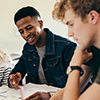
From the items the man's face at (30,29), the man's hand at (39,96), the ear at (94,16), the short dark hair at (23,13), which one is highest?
the short dark hair at (23,13)

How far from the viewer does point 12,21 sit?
2.28 meters

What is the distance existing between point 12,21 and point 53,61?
1.26 meters

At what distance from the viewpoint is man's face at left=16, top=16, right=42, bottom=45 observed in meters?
1.26

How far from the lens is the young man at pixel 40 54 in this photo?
125 centimetres

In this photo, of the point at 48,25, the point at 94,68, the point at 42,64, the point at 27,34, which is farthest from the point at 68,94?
the point at 48,25

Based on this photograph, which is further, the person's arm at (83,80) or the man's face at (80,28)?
the person's arm at (83,80)

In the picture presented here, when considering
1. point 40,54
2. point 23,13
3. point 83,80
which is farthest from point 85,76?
point 23,13

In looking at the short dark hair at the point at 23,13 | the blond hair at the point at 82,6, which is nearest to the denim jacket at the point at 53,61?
the short dark hair at the point at 23,13

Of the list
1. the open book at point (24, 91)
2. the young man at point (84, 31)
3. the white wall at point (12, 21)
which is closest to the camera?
the young man at point (84, 31)

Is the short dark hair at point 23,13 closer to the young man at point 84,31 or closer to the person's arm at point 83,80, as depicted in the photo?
the young man at point 84,31

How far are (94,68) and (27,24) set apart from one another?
2.28 feet

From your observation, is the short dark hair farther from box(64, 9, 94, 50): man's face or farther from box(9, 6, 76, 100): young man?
box(64, 9, 94, 50): man's face

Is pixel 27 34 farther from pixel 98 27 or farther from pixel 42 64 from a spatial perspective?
pixel 98 27

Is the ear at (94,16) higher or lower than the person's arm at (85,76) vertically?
A: higher
